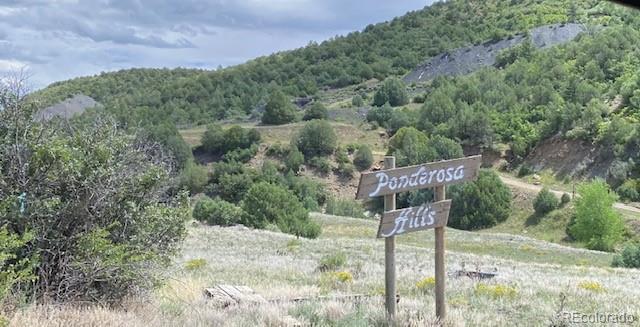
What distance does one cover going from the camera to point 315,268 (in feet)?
51.0

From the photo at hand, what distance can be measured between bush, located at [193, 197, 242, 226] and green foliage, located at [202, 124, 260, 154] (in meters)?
43.3

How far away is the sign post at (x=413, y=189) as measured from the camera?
781 cm

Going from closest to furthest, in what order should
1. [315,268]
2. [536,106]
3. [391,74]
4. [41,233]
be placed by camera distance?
[41,233] < [315,268] < [536,106] < [391,74]

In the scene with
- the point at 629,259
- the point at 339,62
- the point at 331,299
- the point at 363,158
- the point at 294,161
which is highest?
the point at 339,62

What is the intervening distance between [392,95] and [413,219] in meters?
114

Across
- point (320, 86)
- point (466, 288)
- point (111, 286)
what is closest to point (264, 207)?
point (466, 288)

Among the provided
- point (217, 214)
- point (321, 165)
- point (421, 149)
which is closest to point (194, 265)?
point (217, 214)

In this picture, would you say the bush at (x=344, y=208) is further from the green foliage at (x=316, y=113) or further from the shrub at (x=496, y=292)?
the shrub at (x=496, y=292)

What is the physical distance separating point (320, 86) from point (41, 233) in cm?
15202

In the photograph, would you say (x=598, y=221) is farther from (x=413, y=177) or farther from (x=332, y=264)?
(x=413, y=177)

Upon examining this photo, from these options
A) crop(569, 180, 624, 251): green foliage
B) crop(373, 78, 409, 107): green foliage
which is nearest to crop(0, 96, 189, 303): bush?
crop(569, 180, 624, 251): green foliage

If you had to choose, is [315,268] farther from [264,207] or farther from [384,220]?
[264,207]

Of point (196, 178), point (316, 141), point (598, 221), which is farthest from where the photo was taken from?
point (316, 141)

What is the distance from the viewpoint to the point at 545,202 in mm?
59156
